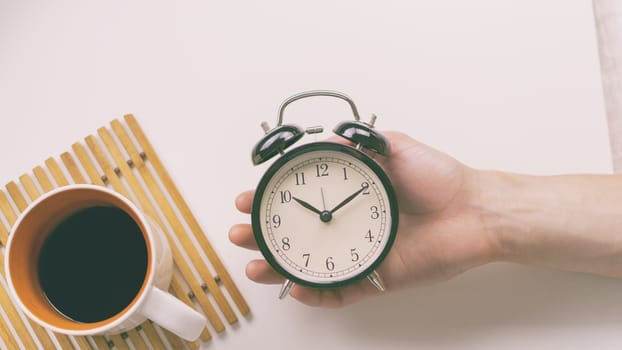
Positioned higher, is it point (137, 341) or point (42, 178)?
point (42, 178)

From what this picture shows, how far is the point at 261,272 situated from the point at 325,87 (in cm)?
32

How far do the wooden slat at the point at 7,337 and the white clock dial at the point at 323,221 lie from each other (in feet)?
1.49

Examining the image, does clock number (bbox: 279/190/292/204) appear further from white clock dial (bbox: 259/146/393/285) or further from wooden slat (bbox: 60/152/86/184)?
wooden slat (bbox: 60/152/86/184)

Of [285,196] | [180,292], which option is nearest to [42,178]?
[180,292]

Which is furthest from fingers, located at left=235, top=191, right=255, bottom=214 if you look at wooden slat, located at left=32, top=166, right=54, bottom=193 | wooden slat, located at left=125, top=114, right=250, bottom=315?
wooden slat, located at left=32, top=166, right=54, bottom=193

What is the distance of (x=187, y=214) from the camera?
94 centimetres

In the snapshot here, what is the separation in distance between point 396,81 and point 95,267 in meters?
0.54

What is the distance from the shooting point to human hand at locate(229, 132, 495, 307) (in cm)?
87

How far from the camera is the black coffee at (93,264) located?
0.79m

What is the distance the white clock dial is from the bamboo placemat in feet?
0.68

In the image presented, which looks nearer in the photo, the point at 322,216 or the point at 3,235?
the point at 322,216

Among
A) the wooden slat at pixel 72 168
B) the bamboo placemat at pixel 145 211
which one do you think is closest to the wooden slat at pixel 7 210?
the bamboo placemat at pixel 145 211

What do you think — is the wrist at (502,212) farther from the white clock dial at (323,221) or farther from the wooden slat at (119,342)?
the wooden slat at (119,342)

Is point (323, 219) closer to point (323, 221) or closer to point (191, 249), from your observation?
point (323, 221)
